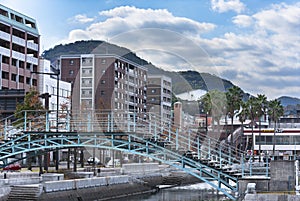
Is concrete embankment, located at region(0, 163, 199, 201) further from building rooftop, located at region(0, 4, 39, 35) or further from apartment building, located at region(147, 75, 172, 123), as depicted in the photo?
building rooftop, located at region(0, 4, 39, 35)

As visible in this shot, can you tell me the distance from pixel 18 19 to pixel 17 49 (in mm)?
5291

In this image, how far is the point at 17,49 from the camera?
98500mm

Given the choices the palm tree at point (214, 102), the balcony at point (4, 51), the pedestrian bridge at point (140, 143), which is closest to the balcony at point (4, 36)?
the balcony at point (4, 51)

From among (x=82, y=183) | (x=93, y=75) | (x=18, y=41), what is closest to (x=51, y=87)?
(x=18, y=41)

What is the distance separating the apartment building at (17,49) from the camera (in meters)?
92.8

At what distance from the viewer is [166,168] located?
73438 millimetres

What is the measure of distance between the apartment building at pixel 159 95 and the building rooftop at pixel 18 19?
35476 millimetres

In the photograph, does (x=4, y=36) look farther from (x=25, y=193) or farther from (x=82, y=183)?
(x=25, y=193)

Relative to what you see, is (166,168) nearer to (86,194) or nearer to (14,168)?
(14,168)

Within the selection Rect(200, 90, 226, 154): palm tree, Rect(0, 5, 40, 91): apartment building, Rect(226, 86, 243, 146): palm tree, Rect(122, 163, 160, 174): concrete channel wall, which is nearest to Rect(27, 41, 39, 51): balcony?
Rect(0, 5, 40, 91): apartment building

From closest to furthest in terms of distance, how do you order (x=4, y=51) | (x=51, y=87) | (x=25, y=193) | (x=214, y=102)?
(x=25, y=193) < (x=214, y=102) < (x=4, y=51) < (x=51, y=87)

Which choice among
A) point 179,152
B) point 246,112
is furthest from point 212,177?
point 246,112

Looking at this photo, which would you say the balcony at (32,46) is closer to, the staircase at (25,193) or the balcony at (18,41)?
the balcony at (18,41)

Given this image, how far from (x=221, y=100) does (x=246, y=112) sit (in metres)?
8.04
